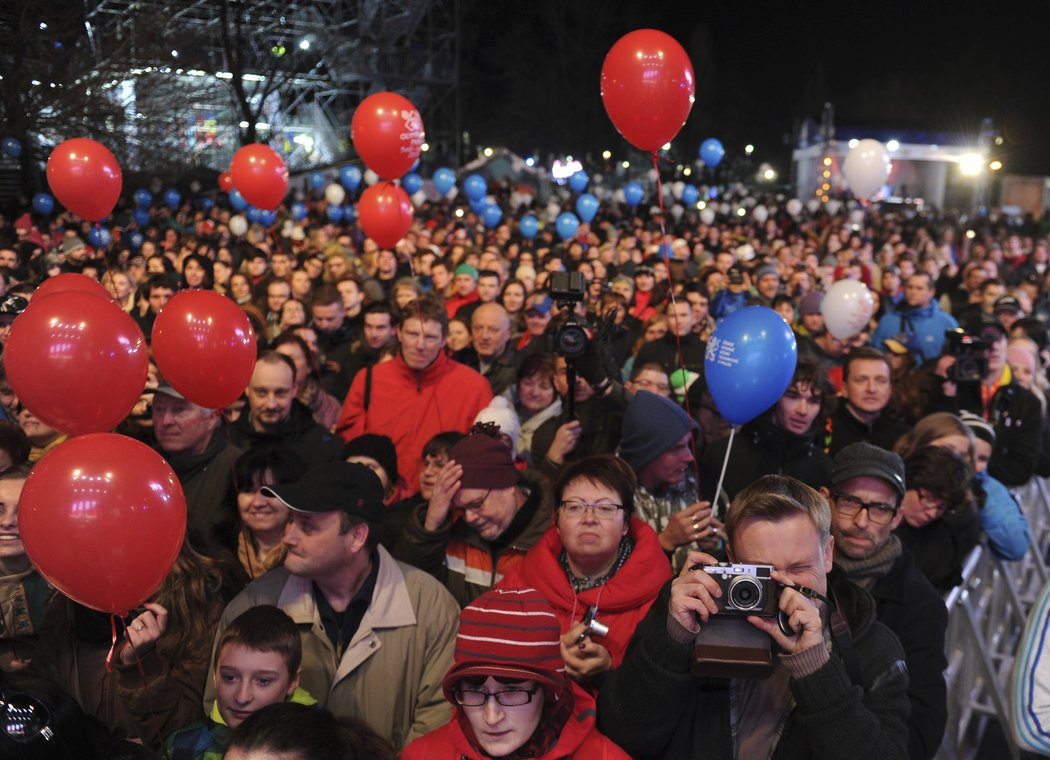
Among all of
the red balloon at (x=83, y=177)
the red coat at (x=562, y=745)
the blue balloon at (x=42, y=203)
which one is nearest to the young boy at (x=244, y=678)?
the red coat at (x=562, y=745)

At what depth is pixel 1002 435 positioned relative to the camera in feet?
18.0

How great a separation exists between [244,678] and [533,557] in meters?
0.96

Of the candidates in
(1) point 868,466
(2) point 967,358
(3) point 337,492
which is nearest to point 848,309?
(2) point 967,358

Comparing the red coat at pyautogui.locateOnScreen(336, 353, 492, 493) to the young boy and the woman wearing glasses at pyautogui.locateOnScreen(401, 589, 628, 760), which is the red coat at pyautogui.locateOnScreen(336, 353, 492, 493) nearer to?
the young boy

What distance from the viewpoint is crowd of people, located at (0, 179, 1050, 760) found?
219 centimetres

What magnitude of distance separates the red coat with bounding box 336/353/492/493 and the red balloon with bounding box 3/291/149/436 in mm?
2213

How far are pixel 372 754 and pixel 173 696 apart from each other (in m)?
1.00

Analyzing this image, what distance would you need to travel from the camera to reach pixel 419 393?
516 cm

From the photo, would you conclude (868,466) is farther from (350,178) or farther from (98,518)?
(350,178)

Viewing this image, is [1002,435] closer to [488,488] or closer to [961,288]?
[488,488]

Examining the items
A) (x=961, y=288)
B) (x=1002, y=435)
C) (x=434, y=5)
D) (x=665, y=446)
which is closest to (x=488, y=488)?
(x=665, y=446)

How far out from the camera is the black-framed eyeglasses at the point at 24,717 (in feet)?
6.88

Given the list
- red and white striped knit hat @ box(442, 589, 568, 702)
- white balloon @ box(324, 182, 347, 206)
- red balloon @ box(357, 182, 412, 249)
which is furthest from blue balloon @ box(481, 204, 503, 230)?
red and white striped knit hat @ box(442, 589, 568, 702)

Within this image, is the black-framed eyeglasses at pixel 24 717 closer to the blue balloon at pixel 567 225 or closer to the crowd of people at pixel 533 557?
the crowd of people at pixel 533 557
